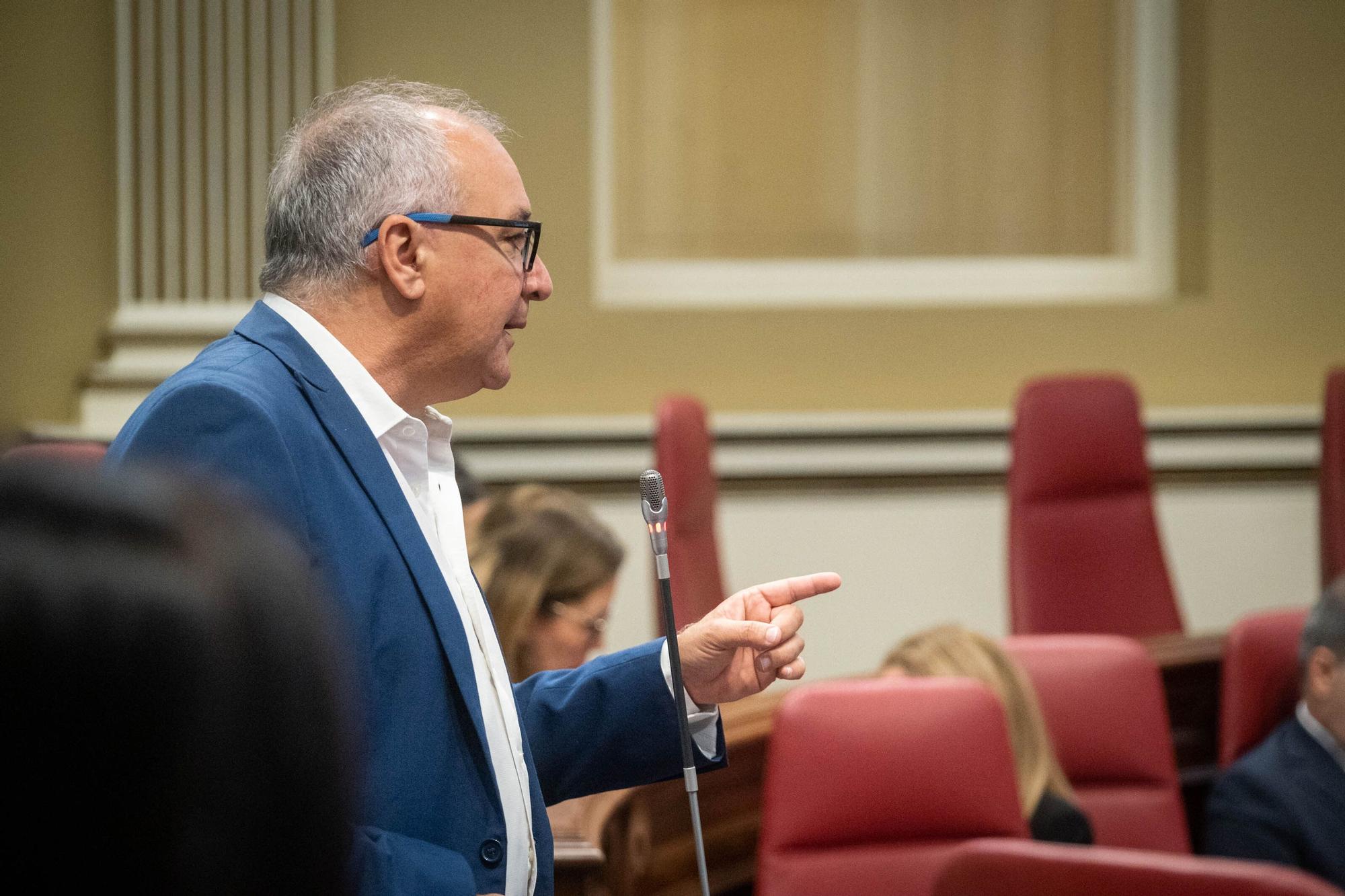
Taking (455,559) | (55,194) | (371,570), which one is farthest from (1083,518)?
(55,194)

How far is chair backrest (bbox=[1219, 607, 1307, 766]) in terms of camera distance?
252 cm

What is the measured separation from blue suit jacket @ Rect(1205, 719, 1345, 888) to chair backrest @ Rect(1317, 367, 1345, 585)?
1.46 metres

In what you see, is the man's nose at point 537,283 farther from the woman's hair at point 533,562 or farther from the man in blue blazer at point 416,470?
the woman's hair at point 533,562

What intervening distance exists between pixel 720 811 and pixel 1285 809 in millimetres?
900

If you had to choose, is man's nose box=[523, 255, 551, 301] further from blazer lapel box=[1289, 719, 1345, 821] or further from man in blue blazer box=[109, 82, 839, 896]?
blazer lapel box=[1289, 719, 1345, 821]

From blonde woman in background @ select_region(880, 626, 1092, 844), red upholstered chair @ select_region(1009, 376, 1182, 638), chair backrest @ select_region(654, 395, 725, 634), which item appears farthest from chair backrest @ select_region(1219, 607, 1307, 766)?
chair backrest @ select_region(654, 395, 725, 634)

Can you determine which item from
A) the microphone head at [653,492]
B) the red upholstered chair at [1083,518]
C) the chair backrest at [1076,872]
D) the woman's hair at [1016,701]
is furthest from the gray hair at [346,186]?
the red upholstered chair at [1083,518]

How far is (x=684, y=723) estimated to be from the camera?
1.17 meters

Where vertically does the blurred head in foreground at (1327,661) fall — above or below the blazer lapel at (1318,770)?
above

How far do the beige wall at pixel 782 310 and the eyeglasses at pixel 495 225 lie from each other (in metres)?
2.69

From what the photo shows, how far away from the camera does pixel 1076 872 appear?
3.97ft

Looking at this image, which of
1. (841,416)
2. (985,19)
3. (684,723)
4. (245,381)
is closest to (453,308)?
(245,381)

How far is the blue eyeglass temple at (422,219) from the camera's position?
1137 mm

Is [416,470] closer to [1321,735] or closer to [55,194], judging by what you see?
[1321,735]
